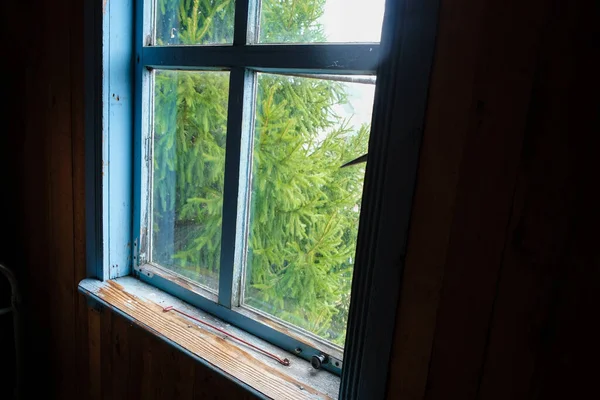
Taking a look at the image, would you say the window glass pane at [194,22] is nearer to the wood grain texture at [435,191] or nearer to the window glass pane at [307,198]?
the window glass pane at [307,198]

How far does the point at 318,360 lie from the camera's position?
98 cm

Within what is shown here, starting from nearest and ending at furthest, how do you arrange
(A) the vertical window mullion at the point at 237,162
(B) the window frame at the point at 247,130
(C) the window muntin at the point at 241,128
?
(B) the window frame at the point at 247,130
(C) the window muntin at the point at 241,128
(A) the vertical window mullion at the point at 237,162

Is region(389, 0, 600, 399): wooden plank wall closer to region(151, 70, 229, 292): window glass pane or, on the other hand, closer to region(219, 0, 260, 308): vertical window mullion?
region(219, 0, 260, 308): vertical window mullion

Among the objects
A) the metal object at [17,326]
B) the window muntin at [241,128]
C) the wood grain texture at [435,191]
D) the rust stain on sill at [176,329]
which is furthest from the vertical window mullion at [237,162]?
the metal object at [17,326]

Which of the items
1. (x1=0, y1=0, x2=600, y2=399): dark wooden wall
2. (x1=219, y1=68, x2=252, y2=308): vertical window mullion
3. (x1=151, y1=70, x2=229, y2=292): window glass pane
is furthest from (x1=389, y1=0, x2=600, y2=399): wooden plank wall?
(x1=151, y1=70, x2=229, y2=292): window glass pane

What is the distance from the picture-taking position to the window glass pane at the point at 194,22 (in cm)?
113

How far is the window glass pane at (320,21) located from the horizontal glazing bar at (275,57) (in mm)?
51

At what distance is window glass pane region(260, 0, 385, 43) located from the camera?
861mm

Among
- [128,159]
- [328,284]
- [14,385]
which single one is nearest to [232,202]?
[328,284]

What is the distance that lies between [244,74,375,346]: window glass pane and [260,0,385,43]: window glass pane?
0.10 meters

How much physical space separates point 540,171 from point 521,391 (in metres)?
0.33

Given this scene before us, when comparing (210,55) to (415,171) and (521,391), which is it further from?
(521,391)

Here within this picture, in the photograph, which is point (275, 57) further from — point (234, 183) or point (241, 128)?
point (234, 183)

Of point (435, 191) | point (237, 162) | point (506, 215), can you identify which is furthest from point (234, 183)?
point (506, 215)
